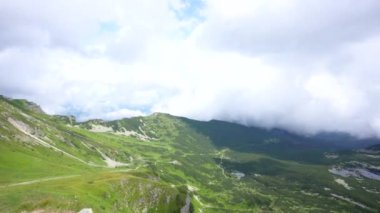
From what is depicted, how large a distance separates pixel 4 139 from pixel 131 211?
10427cm

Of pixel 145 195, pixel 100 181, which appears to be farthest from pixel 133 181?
pixel 100 181

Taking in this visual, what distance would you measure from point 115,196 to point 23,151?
3777 inches

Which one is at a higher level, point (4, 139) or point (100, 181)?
point (4, 139)

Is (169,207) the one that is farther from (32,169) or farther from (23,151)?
(23,151)

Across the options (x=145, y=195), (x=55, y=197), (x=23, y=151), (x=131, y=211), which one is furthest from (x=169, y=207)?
(x=23, y=151)

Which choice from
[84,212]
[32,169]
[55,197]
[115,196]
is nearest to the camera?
[84,212]

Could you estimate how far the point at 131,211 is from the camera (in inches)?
4926

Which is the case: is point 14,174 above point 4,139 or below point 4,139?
below

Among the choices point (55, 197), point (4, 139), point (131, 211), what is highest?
point (4, 139)

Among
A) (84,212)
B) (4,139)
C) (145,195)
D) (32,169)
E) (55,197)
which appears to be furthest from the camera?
(4,139)

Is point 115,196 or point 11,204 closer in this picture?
point 11,204

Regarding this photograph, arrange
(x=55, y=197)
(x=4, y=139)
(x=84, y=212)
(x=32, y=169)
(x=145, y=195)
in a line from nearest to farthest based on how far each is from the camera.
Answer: (x=84, y=212)
(x=55, y=197)
(x=145, y=195)
(x=32, y=169)
(x=4, y=139)

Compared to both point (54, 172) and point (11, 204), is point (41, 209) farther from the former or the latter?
point (54, 172)

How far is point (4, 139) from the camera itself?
7672 inches
